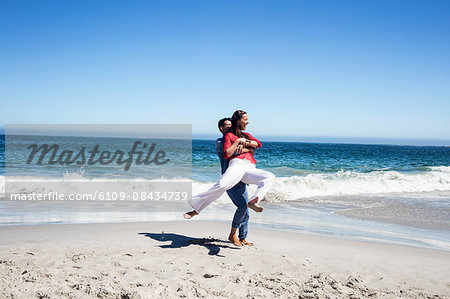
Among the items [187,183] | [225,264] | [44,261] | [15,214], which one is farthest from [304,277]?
[187,183]

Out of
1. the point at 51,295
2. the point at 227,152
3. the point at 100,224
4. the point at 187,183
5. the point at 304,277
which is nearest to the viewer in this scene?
the point at 51,295

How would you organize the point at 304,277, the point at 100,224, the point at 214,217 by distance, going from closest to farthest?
the point at 304,277, the point at 100,224, the point at 214,217

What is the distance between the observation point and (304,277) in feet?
13.3

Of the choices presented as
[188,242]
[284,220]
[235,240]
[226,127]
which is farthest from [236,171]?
[284,220]

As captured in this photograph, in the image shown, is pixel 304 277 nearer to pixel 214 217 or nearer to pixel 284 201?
pixel 214 217

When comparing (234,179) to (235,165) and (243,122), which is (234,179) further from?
(243,122)

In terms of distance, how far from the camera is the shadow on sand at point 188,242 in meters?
5.19

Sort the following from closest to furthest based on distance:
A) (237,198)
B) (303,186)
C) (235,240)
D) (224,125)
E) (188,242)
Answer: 1. (224,125)
2. (237,198)
3. (235,240)
4. (188,242)
5. (303,186)

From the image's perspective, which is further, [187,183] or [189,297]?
[187,183]

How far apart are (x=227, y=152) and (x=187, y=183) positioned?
1084 cm

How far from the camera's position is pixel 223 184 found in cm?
474

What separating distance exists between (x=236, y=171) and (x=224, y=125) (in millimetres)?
674

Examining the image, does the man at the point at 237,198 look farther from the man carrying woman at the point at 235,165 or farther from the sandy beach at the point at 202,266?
the sandy beach at the point at 202,266

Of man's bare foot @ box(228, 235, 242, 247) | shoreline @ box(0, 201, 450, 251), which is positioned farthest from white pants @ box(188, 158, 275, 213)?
shoreline @ box(0, 201, 450, 251)
